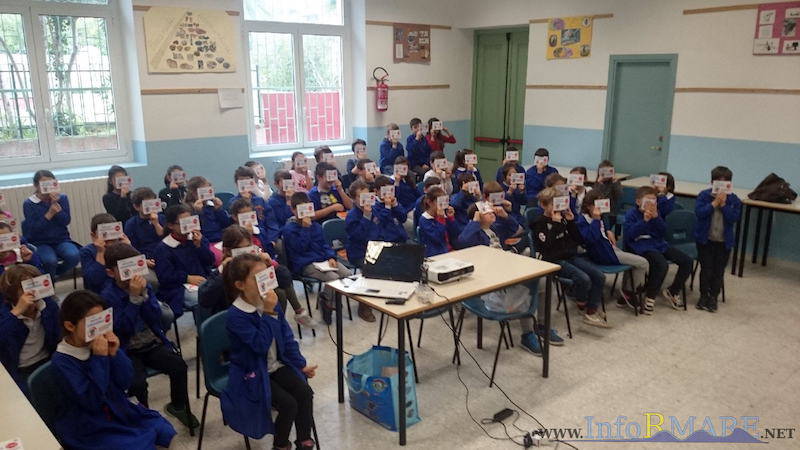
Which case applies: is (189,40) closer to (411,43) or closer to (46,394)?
(411,43)

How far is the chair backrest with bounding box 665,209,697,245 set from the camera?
5145 mm

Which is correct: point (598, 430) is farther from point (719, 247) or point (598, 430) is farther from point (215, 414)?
point (719, 247)

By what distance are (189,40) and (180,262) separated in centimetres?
337

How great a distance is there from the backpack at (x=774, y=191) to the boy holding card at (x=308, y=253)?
3.97m

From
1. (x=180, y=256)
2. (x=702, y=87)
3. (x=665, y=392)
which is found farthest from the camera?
(x=702, y=87)

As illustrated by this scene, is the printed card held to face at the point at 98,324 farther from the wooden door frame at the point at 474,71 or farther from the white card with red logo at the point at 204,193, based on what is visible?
the wooden door frame at the point at 474,71

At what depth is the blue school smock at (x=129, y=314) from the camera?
3059mm

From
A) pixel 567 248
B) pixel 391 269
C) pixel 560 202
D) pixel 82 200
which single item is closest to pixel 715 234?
pixel 567 248

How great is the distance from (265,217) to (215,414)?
207 centimetres

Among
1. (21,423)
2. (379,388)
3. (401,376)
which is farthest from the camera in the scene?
(379,388)

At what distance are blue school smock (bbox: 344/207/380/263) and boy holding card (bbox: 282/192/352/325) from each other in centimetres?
17

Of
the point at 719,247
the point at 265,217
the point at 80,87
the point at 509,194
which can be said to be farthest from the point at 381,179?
the point at 80,87

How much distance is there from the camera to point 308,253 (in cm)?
459

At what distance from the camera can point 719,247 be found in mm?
5016
